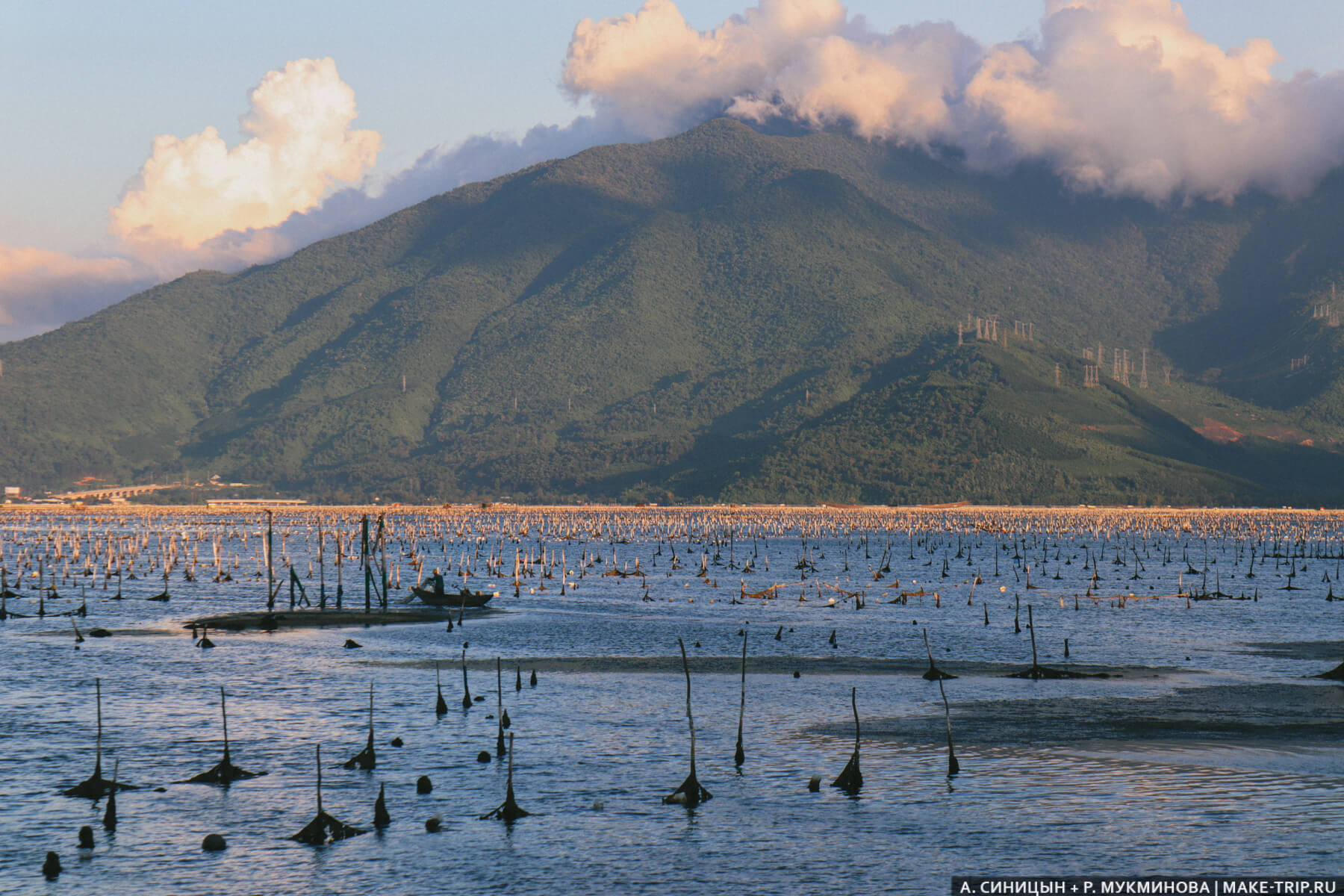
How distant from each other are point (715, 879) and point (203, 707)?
3052 cm

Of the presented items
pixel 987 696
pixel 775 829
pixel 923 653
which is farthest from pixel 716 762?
pixel 923 653

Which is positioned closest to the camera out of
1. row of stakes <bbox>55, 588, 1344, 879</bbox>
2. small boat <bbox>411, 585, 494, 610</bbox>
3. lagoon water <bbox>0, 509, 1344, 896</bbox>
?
lagoon water <bbox>0, 509, 1344, 896</bbox>

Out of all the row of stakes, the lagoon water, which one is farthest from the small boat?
the row of stakes

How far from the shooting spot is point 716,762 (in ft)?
148

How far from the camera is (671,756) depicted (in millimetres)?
46188

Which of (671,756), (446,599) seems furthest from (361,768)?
(446,599)

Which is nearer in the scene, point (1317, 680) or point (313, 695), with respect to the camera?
point (313, 695)

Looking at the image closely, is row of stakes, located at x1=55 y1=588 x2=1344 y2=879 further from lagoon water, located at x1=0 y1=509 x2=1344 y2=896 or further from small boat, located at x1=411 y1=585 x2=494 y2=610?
small boat, located at x1=411 y1=585 x2=494 y2=610

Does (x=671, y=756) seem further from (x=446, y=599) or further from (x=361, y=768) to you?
(x=446, y=599)

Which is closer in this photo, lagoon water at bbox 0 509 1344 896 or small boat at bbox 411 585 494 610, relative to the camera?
lagoon water at bbox 0 509 1344 896

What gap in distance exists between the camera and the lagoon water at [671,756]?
34.1 meters

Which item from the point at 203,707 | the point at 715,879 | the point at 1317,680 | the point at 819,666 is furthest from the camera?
the point at 819,666

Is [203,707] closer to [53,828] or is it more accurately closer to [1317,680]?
[53,828]

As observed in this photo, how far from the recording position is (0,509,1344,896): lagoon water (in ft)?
112
